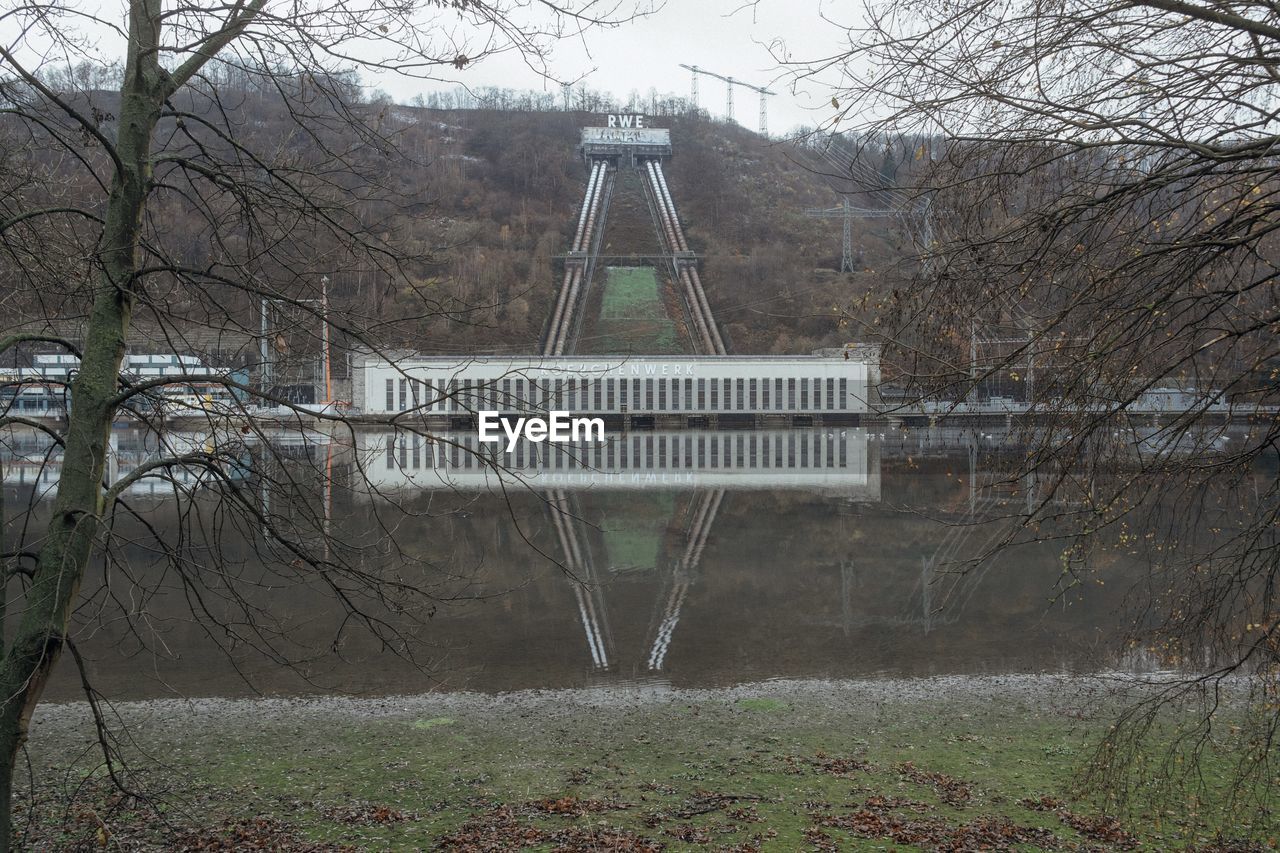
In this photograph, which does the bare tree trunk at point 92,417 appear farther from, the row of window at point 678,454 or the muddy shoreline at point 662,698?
the row of window at point 678,454

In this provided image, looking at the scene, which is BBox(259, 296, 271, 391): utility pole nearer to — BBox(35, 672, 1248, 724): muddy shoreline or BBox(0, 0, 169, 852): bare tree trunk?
BBox(0, 0, 169, 852): bare tree trunk

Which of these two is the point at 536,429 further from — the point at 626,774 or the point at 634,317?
the point at 626,774

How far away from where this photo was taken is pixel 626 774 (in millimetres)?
5445

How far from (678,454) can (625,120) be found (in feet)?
248

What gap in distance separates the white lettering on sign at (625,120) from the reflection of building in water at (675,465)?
220ft

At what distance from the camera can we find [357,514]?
15617mm

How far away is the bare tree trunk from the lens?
10.9ft

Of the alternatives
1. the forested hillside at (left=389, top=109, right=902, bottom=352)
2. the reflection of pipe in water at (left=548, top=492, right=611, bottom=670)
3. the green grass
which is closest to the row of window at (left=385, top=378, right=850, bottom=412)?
the forested hillside at (left=389, top=109, right=902, bottom=352)

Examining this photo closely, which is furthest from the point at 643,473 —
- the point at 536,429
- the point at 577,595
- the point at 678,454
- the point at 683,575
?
the point at 536,429

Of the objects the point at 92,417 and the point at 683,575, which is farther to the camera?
the point at 683,575

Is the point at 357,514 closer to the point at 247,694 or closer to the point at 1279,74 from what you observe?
the point at 247,694

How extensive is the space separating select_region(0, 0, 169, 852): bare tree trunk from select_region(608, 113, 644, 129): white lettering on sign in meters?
101

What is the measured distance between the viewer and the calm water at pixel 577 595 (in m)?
5.21

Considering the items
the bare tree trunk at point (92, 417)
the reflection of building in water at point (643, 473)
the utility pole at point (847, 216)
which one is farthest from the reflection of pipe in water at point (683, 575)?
the utility pole at point (847, 216)
